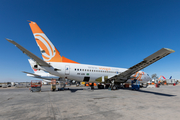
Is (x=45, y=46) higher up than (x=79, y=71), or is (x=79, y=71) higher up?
(x=45, y=46)

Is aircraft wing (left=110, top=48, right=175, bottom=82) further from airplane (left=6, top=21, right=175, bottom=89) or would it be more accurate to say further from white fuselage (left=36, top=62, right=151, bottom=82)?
white fuselage (left=36, top=62, right=151, bottom=82)

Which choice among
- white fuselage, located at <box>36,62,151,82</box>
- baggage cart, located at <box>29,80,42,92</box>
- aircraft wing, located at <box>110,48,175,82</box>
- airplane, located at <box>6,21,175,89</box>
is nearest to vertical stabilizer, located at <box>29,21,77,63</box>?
airplane, located at <box>6,21,175,89</box>

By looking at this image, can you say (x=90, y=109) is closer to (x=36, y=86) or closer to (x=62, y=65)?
(x=62, y=65)

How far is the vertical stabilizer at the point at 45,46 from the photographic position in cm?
1480

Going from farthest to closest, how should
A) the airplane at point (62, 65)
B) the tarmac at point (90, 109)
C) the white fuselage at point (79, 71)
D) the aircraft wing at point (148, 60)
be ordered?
the white fuselage at point (79, 71) → the airplane at point (62, 65) → the aircraft wing at point (148, 60) → the tarmac at point (90, 109)

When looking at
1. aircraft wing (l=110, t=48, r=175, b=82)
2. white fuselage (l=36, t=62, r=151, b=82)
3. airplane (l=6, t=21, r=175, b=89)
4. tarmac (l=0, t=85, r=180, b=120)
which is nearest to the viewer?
tarmac (l=0, t=85, r=180, b=120)

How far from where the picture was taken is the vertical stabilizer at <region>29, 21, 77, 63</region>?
14.8 metres

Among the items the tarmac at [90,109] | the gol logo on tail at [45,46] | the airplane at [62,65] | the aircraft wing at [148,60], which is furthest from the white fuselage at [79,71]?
the tarmac at [90,109]

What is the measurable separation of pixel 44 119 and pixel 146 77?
26.4 m

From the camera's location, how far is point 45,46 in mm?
15297

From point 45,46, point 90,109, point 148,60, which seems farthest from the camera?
point 45,46

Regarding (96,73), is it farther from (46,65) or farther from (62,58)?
(46,65)

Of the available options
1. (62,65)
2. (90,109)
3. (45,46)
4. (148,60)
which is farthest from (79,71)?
(90,109)

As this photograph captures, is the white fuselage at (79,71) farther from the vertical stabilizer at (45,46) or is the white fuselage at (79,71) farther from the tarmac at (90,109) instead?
the tarmac at (90,109)
